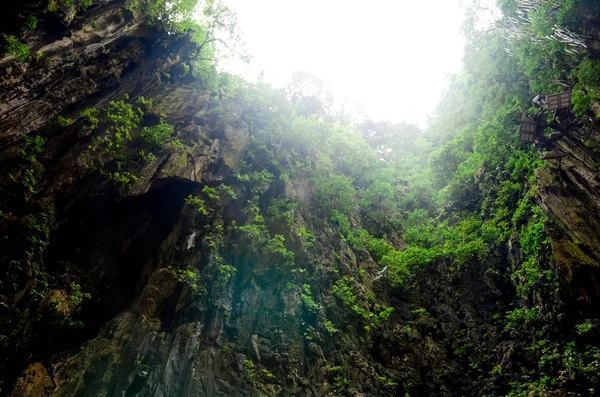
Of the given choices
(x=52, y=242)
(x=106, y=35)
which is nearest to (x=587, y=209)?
(x=52, y=242)

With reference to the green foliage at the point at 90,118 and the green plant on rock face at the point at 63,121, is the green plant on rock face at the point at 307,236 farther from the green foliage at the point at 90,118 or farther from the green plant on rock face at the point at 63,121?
the green plant on rock face at the point at 63,121

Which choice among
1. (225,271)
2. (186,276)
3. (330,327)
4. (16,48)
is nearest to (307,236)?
(225,271)

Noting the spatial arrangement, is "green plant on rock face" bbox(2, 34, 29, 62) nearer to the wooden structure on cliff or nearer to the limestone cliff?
the limestone cliff

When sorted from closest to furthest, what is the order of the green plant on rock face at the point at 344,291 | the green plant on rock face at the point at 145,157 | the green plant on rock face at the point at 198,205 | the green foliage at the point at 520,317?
the green foliage at the point at 520,317
the green plant on rock face at the point at 344,291
the green plant on rock face at the point at 198,205
the green plant on rock face at the point at 145,157

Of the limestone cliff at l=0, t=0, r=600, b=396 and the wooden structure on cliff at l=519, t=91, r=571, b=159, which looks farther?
the wooden structure on cliff at l=519, t=91, r=571, b=159

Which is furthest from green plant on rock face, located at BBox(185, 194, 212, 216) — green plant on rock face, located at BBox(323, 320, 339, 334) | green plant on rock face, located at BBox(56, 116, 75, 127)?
green plant on rock face, located at BBox(323, 320, 339, 334)

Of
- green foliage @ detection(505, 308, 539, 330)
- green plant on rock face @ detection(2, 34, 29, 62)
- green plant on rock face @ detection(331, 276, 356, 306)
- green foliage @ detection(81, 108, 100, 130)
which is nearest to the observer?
green foliage @ detection(505, 308, 539, 330)

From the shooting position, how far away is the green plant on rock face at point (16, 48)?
42.1 feet

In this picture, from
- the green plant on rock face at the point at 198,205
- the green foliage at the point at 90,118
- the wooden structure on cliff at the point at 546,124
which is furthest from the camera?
the green plant on rock face at the point at 198,205

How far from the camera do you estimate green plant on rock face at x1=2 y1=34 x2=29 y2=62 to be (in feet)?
42.1

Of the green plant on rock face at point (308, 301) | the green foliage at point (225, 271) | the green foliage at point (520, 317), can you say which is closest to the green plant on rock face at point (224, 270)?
the green foliage at point (225, 271)

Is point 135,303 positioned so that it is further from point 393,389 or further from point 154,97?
point 154,97

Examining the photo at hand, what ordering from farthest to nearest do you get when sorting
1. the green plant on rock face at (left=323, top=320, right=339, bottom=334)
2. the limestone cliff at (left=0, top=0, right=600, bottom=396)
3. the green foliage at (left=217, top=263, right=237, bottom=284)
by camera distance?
the green foliage at (left=217, top=263, right=237, bottom=284) → the green plant on rock face at (left=323, top=320, right=339, bottom=334) → the limestone cliff at (left=0, top=0, right=600, bottom=396)

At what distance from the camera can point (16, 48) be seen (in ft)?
42.6
